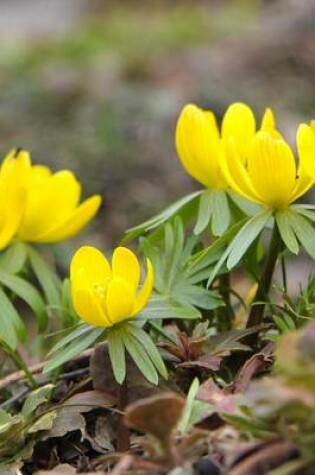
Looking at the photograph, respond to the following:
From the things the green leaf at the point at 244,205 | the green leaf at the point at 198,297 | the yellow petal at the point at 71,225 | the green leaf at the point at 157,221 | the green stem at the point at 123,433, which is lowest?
the green stem at the point at 123,433

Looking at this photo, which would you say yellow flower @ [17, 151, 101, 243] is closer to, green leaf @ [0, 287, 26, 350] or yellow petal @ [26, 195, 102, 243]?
yellow petal @ [26, 195, 102, 243]

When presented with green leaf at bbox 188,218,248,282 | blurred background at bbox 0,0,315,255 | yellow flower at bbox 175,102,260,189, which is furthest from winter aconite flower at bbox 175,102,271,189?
blurred background at bbox 0,0,315,255

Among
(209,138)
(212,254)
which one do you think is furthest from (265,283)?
(209,138)

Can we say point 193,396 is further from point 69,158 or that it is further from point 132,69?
point 132,69

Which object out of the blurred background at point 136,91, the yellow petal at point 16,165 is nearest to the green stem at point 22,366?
the yellow petal at point 16,165

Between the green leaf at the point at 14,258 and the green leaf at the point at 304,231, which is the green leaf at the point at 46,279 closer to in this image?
the green leaf at the point at 14,258

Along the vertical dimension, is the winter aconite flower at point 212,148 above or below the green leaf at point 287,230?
above
